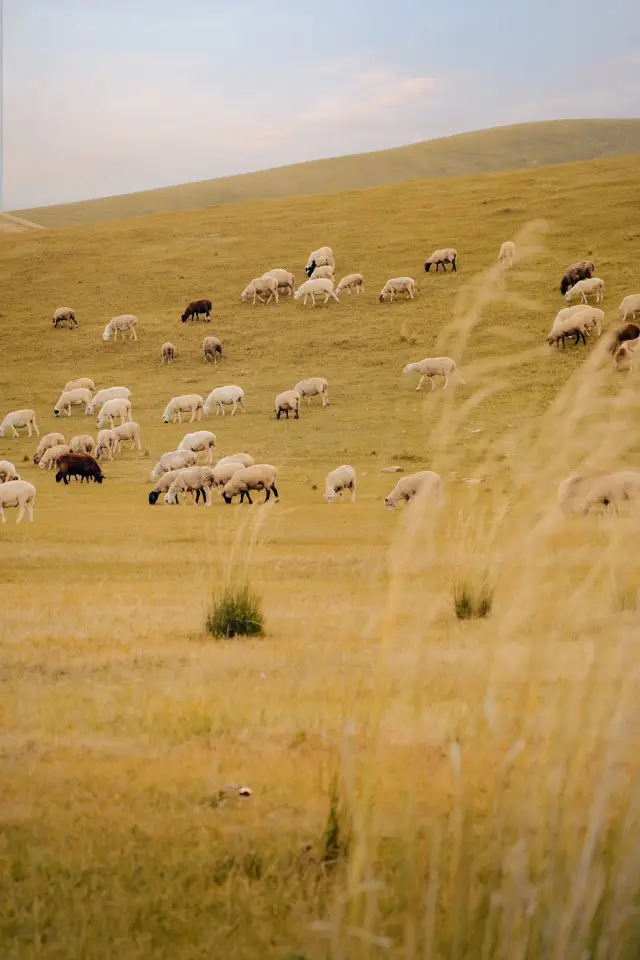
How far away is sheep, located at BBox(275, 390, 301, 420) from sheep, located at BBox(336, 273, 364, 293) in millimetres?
12408

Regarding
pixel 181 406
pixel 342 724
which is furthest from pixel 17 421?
pixel 342 724

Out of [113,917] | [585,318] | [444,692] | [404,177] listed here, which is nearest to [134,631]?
[444,692]

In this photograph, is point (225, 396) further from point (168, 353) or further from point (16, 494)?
point (16, 494)

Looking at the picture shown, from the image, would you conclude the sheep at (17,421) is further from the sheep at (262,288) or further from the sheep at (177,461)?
the sheep at (262,288)

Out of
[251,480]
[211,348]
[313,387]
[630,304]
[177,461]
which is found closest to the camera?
[251,480]

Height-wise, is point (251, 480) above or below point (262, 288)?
below

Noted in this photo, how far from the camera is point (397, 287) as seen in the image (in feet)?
136

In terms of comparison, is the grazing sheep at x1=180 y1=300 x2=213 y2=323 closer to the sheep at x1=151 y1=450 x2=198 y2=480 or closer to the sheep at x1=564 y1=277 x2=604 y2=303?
the sheep at x1=564 y1=277 x2=604 y2=303

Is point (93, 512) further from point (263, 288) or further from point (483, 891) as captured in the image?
point (263, 288)

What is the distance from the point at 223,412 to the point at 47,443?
623cm

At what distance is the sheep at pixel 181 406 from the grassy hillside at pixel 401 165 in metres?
102

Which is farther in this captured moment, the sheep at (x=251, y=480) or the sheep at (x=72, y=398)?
the sheep at (x=72, y=398)

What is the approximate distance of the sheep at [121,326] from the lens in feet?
140

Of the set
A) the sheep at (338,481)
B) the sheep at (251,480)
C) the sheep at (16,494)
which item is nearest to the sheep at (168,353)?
the sheep at (251,480)
